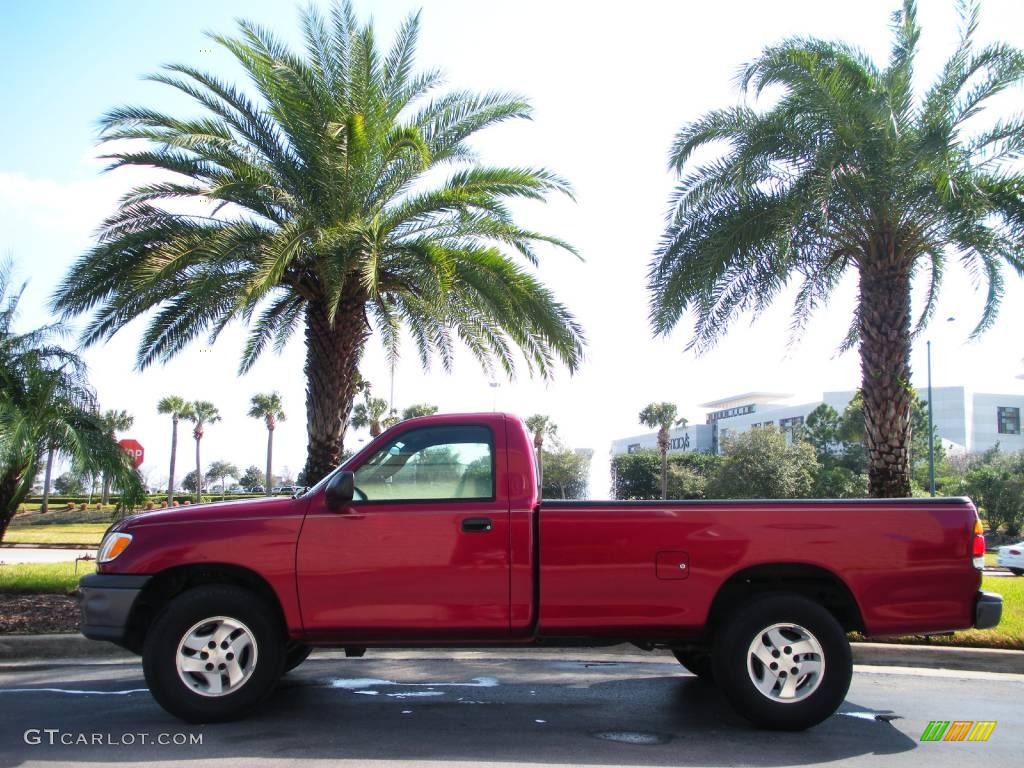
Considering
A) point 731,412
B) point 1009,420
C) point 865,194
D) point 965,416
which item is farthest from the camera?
point 731,412

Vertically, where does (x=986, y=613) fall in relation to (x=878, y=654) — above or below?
above

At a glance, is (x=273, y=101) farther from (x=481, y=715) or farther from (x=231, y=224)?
(x=481, y=715)

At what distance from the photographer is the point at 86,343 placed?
1188cm

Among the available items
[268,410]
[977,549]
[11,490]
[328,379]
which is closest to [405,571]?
[977,549]

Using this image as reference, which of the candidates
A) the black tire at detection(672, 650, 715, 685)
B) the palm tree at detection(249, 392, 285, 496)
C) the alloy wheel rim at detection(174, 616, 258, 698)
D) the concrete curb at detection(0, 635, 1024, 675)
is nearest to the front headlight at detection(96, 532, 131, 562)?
the alloy wheel rim at detection(174, 616, 258, 698)

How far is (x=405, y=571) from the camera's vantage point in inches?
218

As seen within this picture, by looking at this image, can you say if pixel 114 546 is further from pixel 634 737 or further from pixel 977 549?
pixel 977 549

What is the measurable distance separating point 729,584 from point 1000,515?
4617 centimetres

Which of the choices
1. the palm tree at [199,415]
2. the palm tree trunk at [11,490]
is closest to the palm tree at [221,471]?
the palm tree at [199,415]

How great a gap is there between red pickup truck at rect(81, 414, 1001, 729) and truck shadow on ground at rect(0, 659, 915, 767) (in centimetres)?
31

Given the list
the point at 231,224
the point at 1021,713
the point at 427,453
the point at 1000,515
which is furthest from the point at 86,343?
the point at 1000,515

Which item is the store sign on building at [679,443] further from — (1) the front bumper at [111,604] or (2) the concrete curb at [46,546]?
(1) the front bumper at [111,604]

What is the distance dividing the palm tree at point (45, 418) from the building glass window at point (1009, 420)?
10022 cm
